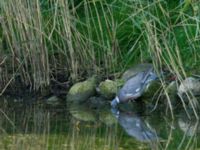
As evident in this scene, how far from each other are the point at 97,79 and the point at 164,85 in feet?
3.14

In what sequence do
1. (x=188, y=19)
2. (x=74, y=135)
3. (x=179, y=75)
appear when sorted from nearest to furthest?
(x=74, y=135) → (x=179, y=75) → (x=188, y=19)

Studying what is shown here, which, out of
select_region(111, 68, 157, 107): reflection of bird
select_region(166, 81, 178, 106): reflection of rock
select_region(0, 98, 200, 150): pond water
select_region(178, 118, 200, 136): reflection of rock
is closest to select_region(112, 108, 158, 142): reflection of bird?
select_region(0, 98, 200, 150): pond water

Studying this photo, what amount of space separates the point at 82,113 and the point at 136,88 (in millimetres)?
471

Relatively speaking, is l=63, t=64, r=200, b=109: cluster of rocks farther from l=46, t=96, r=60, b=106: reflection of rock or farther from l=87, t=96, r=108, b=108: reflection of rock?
l=46, t=96, r=60, b=106: reflection of rock

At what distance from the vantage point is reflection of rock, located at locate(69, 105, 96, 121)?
571 cm

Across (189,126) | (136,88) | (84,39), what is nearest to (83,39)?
(84,39)

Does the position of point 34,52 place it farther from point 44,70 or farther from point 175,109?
point 175,109

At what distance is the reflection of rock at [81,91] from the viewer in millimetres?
6273

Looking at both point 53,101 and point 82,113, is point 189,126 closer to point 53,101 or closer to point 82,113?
point 82,113

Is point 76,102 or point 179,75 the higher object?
point 179,75

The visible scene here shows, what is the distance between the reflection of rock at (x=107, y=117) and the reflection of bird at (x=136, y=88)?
15 cm

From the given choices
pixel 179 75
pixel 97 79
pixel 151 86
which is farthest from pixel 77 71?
pixel 179 75

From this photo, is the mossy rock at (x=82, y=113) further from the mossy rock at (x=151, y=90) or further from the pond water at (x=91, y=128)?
the mossy rock at (x=151, y=90)

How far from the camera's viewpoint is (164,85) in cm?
557
